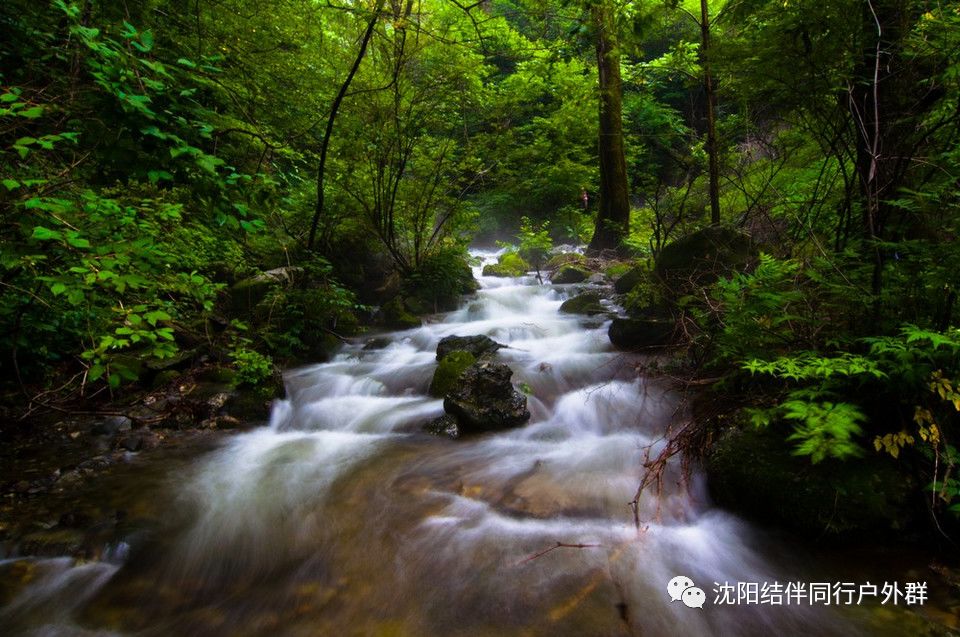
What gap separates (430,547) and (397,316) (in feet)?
21.0

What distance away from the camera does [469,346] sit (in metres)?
6.69

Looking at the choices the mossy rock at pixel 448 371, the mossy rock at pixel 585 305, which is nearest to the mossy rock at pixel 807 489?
the mossy rock at pixel 448 371

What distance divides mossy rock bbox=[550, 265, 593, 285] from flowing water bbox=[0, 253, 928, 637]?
21.4ft

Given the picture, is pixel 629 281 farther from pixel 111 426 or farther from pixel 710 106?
pixel 111 426

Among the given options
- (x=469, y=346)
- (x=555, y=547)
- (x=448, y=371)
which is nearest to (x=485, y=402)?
(x=448, y=371)

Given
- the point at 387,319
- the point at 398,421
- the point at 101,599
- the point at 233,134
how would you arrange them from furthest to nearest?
the point at 387,319
the point at 398,421
the point at 233,134
the point at 101,599

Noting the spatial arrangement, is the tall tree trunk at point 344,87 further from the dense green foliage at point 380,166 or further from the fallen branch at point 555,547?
the fallen branch at point 555,547

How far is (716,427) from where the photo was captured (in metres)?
3.25

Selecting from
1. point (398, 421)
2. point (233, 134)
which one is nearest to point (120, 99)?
point (233, 134)

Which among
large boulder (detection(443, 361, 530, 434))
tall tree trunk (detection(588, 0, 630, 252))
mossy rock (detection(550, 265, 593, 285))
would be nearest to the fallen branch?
large boulder (detection(443, 361, 530, 434))

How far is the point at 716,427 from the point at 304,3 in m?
7.42

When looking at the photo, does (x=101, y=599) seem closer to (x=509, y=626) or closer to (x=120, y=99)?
(x=509, y=626)

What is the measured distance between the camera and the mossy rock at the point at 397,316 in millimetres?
8992

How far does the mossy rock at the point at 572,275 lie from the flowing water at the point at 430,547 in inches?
257
